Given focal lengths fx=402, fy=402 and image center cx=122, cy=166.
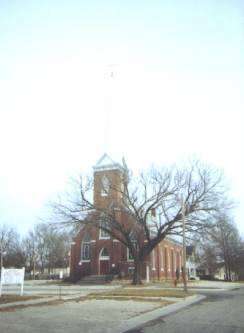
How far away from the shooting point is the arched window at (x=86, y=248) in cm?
5434

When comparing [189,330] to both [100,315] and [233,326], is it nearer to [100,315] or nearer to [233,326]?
[233,326]

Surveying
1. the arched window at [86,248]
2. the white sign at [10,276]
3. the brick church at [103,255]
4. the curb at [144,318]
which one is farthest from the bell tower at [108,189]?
the curb at [144,318]

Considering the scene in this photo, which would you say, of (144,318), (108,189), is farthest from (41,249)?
(144,318)

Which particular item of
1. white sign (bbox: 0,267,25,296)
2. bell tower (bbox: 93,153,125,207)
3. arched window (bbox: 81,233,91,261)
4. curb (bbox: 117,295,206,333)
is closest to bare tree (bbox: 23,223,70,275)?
arched window (bbox: 81,233,91,261)

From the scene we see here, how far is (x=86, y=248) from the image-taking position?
5522cm

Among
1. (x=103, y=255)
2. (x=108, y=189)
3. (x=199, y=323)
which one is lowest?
(x=199, y=323)

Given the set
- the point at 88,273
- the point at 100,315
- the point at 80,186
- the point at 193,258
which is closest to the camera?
the point at 100,315

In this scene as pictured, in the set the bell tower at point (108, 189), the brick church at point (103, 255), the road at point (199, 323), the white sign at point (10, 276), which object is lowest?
the road at point (199, 323)

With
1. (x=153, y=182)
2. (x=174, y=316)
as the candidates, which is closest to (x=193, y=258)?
(x=153, y=182)

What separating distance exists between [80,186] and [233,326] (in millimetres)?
31779

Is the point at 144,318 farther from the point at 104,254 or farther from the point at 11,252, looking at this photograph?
the point at 11,252

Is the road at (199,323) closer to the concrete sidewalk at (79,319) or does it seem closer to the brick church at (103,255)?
the concrete sidewalk at (79,319)

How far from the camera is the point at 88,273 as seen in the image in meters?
52.2

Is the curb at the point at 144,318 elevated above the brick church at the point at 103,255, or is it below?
below
